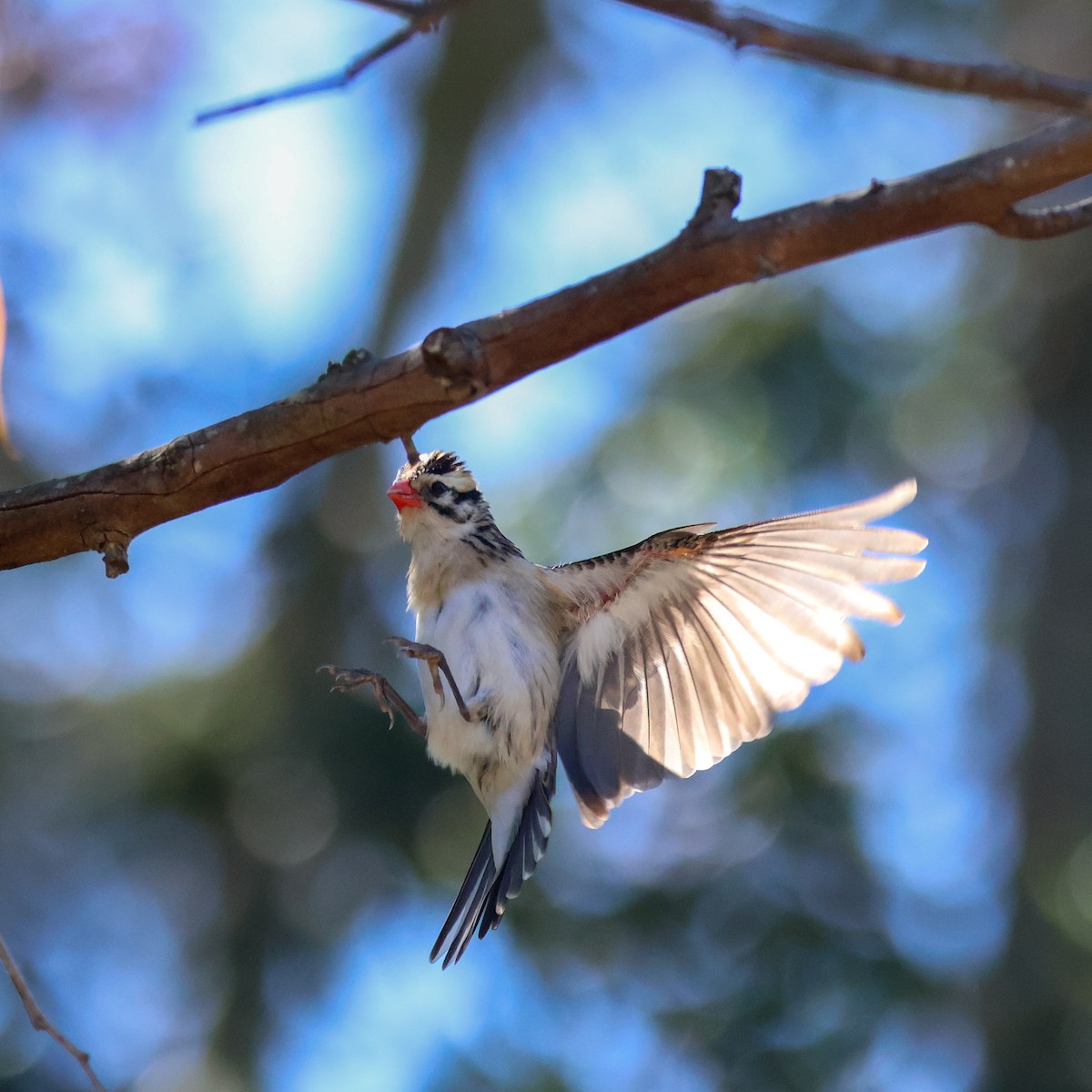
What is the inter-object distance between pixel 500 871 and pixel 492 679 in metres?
0.60

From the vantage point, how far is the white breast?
4156 millimetres

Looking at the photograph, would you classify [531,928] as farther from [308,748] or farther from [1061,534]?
[1061,534]

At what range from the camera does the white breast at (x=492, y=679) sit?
416 cm

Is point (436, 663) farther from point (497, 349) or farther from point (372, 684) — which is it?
point (497, 349)

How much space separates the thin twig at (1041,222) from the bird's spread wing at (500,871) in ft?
7.90

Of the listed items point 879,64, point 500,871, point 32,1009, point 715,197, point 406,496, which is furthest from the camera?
point 406,496

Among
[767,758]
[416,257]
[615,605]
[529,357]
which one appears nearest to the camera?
[529,357]

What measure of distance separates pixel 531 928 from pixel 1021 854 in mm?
3110

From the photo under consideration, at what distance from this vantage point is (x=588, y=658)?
443cm

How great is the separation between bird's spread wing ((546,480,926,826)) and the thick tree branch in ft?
4.53

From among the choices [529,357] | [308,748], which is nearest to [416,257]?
[308,748]

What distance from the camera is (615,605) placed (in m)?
4.40

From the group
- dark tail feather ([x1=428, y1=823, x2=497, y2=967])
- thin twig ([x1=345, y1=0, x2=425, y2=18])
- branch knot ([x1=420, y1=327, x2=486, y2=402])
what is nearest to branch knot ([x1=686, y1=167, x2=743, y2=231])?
branch knot ([x1=420, y1=327, x2=486, y2=402])

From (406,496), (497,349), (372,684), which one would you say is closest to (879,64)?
(497,349)
